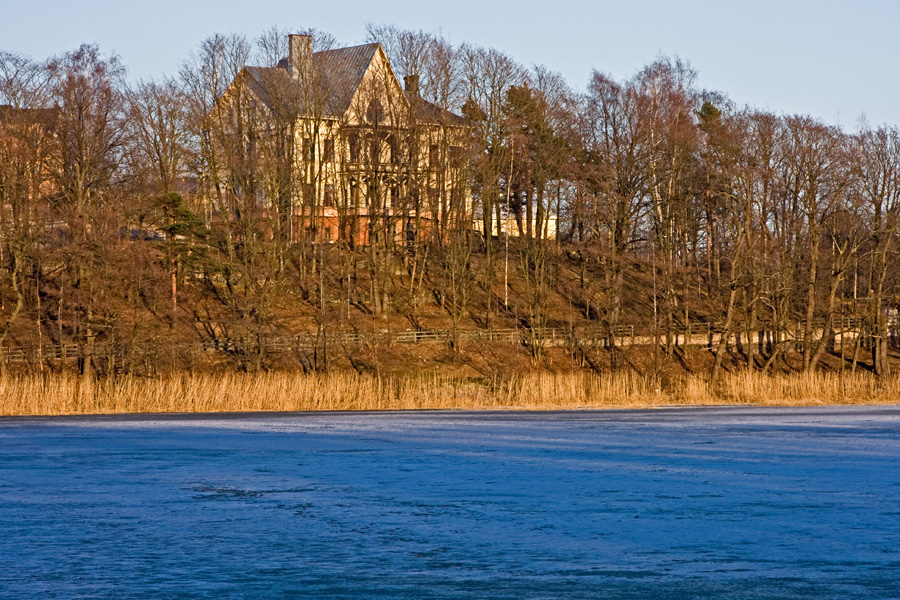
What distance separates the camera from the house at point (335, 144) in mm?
52219

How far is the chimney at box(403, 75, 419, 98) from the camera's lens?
53219 millimetres

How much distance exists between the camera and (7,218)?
4366cm

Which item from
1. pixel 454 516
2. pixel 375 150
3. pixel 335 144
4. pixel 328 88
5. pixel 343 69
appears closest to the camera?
pixel 454 516

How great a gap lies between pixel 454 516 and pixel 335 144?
47045mm

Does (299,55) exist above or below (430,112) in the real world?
above

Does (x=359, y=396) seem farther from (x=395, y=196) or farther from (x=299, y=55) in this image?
(x=299, y=55)

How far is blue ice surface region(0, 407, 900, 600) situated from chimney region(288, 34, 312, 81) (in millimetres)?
40111

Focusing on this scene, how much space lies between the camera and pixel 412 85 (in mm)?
53250

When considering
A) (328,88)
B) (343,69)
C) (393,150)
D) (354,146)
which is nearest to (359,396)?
(393,150)

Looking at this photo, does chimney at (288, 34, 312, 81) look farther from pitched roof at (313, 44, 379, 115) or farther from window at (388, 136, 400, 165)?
window at (388, 136, 400, 165)

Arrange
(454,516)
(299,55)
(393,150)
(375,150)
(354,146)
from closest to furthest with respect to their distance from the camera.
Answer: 1. (454,516)
2. (375,150)
3. (393,150)
4. (354,146)
5. (299,55)

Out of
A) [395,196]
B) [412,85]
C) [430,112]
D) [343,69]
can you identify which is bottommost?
[395,196]

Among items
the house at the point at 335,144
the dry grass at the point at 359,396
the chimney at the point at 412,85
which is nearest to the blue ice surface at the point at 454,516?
the dry grass at the point at 359,396

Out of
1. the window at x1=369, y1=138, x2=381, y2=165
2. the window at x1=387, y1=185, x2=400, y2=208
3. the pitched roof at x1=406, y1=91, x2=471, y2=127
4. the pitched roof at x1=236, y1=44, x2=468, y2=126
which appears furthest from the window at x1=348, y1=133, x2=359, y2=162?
the pitched roof at x1=406, y1=91, x2=471, y2=127
